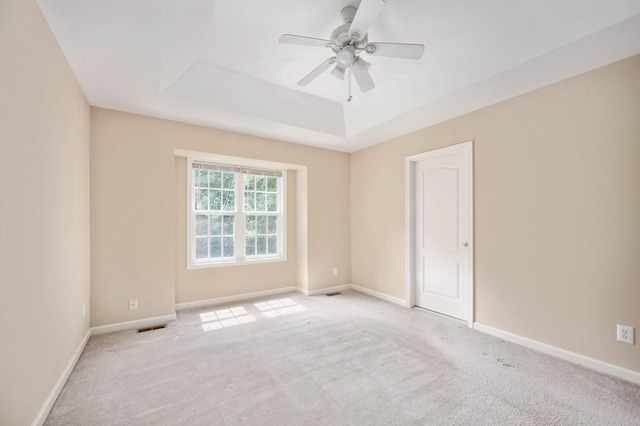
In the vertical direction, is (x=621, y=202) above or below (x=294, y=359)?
above

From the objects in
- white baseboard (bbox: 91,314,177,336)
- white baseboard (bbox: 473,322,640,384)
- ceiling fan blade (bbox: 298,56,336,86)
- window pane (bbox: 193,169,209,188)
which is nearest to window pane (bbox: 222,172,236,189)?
window pane (bbox: 193,169,209,188)

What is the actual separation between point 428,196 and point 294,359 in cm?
263

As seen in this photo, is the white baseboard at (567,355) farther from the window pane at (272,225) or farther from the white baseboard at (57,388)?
the white baseboard at (57,388)

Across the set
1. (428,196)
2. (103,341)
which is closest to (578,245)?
(428,196)

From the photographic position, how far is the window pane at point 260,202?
180 inches

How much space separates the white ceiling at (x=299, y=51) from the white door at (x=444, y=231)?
2.07 ft

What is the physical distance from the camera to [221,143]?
12.6ft

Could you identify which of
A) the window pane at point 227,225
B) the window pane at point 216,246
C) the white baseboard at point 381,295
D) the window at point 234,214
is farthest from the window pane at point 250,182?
the white baseboard at point 381,295

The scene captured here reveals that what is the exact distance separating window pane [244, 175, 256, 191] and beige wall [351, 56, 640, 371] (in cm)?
282

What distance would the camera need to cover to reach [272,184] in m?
4.72

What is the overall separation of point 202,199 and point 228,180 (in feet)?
1.59

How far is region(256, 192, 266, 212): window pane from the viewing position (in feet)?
15.0

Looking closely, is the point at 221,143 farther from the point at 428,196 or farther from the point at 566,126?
the point at 566,126

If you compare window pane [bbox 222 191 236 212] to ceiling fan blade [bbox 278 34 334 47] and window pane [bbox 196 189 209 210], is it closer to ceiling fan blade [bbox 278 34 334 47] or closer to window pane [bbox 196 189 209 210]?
window pane [bbox 196 189 209 210]
